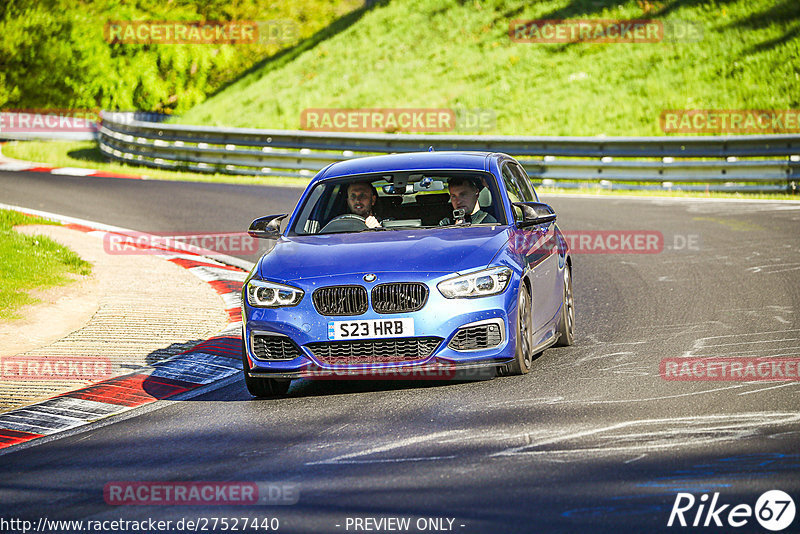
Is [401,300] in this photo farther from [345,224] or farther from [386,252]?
[345,224]

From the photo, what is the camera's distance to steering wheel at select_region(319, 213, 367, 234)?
8.98 m

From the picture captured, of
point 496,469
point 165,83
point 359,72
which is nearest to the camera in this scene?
point 496,469

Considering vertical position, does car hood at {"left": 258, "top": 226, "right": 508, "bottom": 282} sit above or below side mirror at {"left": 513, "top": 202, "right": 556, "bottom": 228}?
below

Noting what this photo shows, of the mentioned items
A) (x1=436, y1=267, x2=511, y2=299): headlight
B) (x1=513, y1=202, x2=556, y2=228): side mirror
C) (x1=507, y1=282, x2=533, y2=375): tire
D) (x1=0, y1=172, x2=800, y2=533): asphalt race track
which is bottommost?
(x1=0, y1=172, x2=800, y2=533): asphalt race track

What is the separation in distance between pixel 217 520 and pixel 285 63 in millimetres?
42115

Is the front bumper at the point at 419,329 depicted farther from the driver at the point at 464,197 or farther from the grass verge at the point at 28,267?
the grass verge at the point at 28,267

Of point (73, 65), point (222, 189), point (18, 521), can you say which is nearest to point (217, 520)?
point (18, 521)

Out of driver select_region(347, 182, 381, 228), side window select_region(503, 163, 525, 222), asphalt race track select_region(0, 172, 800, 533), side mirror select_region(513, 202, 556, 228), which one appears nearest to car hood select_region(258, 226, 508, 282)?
side mirror select_region(513, 202, 556, 228)

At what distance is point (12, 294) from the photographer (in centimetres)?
1206

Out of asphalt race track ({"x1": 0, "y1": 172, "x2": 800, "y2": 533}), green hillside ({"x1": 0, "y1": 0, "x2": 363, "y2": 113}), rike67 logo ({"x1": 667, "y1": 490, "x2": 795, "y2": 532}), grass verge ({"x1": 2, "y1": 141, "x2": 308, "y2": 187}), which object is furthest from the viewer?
green hillside ({"x1": 0, "y1": 0, "x2": 363, "y2": 113})

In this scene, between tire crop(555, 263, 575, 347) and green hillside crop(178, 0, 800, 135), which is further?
green hillside crop(178, 0, 800, 135)

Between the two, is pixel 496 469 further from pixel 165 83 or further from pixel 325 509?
pixel 165 83

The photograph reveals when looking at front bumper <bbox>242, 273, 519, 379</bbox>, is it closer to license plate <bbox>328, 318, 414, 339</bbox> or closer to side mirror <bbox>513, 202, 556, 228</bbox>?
license plate <bbox>328, 318, 414, 339</bbox>

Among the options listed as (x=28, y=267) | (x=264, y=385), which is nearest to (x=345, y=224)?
(x=264, y=385)
